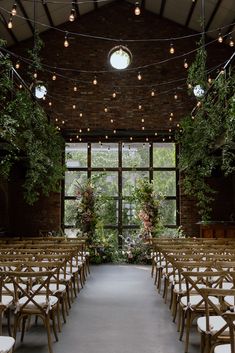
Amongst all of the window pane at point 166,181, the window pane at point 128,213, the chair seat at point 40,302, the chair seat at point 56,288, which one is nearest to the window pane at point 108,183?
the window pane at point 128,213

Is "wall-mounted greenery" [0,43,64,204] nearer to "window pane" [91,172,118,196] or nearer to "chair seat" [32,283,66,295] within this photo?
"window pane" [91,172,118,196]

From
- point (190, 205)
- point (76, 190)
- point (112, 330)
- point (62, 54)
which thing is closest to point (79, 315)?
point (112, 330)

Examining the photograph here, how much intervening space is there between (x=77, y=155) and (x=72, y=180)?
2.83ft

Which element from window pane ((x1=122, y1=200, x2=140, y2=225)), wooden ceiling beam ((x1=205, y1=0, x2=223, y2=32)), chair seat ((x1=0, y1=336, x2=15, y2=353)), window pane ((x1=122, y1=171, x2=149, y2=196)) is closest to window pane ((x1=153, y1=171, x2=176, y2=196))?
window pane ((x1=122, y1=171, x2=149, y2=196))

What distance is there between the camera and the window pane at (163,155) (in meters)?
14.0

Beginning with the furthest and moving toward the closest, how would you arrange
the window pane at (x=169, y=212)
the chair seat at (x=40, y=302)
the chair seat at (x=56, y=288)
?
the window pane at (x=169, y=212), the chair seat at (x=56, y=288), the chair seat at (x=40, y=302)

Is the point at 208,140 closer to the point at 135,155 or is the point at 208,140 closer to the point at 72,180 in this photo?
the point at 135,155

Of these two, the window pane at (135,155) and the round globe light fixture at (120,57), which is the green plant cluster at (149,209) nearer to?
the window pane at (135,155)

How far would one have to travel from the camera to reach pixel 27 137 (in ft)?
30.2

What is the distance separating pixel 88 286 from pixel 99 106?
23.6ft

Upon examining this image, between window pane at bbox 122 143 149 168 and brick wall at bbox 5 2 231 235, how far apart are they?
63 centimetres

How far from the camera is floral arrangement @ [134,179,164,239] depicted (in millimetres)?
12211

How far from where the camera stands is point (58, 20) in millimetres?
13914

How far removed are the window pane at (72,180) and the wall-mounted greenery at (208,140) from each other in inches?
131
